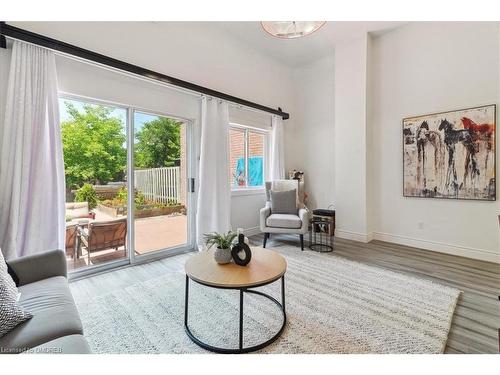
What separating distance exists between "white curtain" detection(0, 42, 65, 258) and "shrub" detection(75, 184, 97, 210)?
36cm

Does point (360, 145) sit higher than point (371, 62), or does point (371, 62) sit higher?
point (371, 62)

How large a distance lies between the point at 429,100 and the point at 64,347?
4.68 m

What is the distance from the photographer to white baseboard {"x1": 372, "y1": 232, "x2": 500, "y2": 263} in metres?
3.17

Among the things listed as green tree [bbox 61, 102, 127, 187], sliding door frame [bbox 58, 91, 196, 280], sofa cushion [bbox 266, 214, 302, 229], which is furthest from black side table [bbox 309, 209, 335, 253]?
green tree [bbox 61, 102, 127, 187]

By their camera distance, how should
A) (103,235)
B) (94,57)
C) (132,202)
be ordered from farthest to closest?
(132,202), (103,235), (94,57)

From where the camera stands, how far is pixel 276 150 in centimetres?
483

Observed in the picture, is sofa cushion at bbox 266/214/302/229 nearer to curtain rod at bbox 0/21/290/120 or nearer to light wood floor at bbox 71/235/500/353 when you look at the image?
light wood floor at bbox 71/235/500/353

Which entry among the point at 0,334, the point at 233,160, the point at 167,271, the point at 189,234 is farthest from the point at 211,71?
the point at 0,334

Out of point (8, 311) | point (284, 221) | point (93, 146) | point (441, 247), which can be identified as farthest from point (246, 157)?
point (8, 311)

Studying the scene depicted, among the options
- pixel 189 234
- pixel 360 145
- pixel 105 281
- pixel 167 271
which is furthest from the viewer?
pixel 360 145

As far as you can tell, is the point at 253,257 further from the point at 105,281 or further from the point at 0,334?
the point at 105,281

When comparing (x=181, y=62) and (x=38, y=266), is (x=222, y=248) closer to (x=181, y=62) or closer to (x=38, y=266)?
(x=38, y=266)
